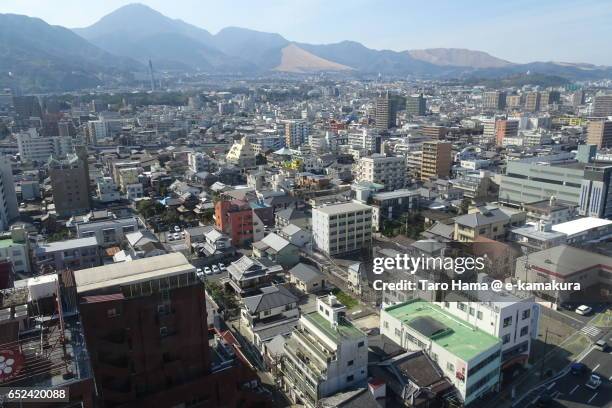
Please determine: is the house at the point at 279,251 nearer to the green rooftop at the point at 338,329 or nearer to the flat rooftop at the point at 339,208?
the flat rooftop at the point at 339,208

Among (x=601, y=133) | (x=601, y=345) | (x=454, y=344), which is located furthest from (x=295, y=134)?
(x=454, y=344)

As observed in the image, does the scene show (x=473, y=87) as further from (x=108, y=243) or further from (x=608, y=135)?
(x=108, y=243)

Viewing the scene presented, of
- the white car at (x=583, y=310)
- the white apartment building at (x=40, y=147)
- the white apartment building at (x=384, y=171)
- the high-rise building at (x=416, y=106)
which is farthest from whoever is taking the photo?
the high-rise building at (x=416, y=106)

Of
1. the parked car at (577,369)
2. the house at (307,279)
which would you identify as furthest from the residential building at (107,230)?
the parked car at (577,369)

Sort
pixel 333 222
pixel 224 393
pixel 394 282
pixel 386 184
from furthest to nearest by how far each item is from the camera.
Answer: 1. pixel 386 184
2. pixel 333 222
3. pixel 394 282
4. pixel 224 393

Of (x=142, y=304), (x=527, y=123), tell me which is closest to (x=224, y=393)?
(x=142, y=304)

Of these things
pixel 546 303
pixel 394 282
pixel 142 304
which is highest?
pixel 142 304
